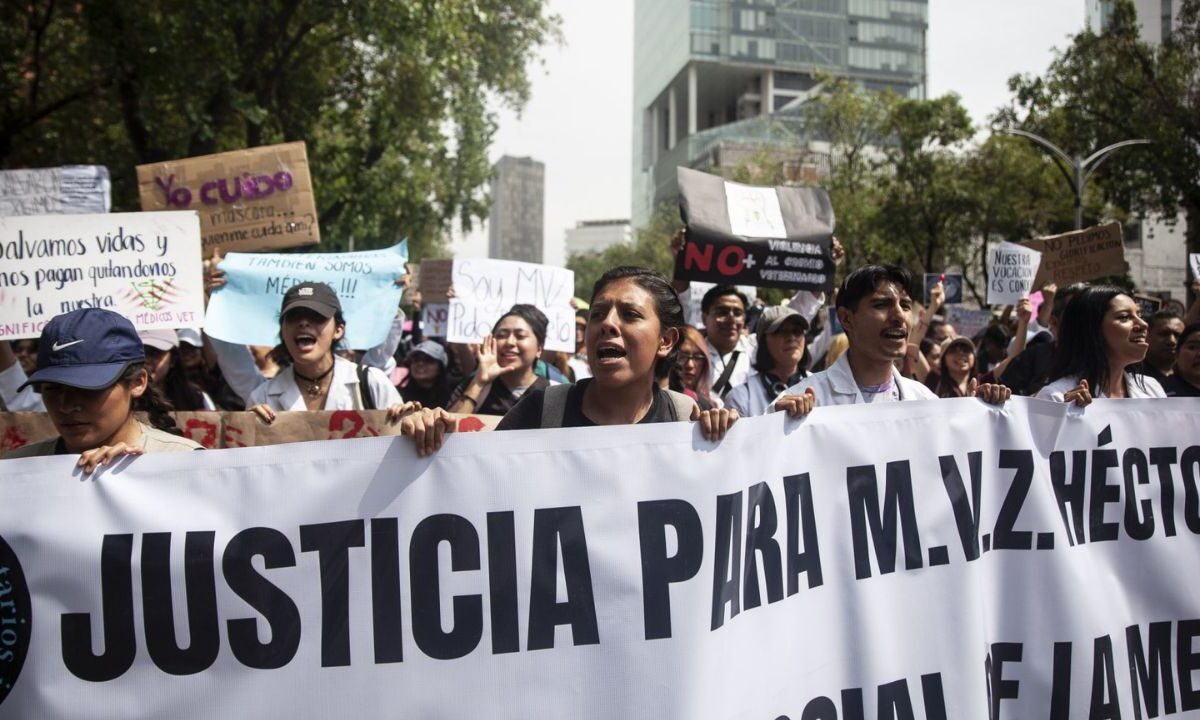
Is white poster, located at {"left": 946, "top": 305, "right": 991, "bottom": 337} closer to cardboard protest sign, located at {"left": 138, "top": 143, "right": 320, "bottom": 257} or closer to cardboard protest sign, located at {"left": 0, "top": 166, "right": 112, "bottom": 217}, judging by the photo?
cardboard protest sign, located at {"left": 138, "top": 143, "right": 320, "bottom": 257}

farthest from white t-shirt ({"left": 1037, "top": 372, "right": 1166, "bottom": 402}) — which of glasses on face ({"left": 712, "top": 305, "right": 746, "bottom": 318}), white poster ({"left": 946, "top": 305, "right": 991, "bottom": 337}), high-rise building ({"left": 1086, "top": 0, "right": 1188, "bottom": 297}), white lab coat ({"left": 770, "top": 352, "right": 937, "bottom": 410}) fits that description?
high-rise building ({"left": 1086, "top": 0, "right": 1188, "bottom": 297})

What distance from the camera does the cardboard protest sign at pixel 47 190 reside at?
18.8 ft

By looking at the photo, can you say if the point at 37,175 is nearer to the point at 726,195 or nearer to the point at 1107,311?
the point at 726,195

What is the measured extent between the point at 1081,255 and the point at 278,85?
11.6 m

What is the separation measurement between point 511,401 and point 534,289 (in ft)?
6.63

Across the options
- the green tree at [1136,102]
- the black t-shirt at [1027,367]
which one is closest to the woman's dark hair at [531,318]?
the black t-shirt at [1027,367]

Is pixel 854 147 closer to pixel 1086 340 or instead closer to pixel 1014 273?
pixel 1014 273

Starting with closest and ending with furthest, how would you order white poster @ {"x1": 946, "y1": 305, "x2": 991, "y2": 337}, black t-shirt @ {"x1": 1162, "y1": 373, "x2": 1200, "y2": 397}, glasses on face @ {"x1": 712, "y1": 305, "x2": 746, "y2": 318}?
black t-shirt @ {"x1": 1162, "y1": 373, "x2": 1200, "y2": 397} < glasses on face @ {"x1": 712, "y1": 305, "x2": 746, "y2": 318} < white poster @ {"x1": 946, "y1": 305, "x2": 991, "y2": 337}

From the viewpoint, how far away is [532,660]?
2518 mm

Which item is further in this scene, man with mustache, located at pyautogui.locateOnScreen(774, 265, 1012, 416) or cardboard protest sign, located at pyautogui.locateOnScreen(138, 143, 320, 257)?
cardboard protest sign, located at pyautogui.locateOnScreen(138, 143, 320, 257)

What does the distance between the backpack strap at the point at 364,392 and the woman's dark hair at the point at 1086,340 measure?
8.51 ft

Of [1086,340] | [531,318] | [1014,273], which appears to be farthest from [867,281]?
[1014,273]

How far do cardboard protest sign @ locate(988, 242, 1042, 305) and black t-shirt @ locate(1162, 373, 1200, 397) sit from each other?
289cm

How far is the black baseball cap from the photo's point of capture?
4039 mm
